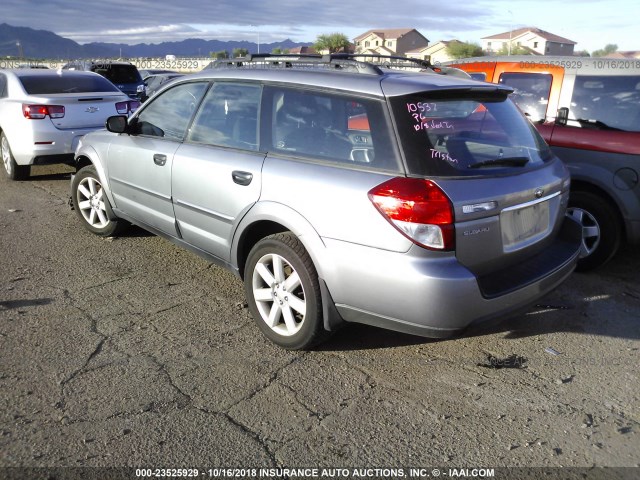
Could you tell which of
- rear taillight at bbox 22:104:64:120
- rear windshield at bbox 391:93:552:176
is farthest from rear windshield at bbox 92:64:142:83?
rear windshield at bbox 391:93:552:176

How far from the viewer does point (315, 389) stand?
3217 millimetres

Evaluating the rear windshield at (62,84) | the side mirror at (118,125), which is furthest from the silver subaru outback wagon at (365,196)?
the rear windshield at (62,84)

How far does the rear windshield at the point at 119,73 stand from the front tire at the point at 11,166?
31.4 feet

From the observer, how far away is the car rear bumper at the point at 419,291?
2.92 m

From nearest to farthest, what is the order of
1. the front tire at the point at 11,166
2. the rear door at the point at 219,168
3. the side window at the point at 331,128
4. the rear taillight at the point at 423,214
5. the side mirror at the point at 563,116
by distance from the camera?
the rear taillight at the point at 423,214 → the side window at the point at 331,128 → the rear door at the point at 219,168 → the side mirror at the point at 563,116 → the front tire at the point at 11,166

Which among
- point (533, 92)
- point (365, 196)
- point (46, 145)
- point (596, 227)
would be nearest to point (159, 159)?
point (365, 196)

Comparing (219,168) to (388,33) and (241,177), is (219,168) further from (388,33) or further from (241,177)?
(388,33)

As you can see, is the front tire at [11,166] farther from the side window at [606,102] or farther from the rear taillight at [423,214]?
the side window at [606,102]

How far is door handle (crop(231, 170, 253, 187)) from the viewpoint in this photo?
3.67 meters

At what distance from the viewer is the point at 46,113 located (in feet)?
25.6

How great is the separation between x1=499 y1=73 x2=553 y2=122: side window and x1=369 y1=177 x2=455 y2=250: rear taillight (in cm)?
293

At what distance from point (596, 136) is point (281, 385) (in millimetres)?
3607

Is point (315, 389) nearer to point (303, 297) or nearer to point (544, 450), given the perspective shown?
point (303, 297)

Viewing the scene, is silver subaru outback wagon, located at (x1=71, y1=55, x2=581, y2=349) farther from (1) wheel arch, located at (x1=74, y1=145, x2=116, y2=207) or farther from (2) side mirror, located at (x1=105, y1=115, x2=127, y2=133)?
(1) wheel arch, located at (x1=74, y1=145, x2=116, y2=207)
